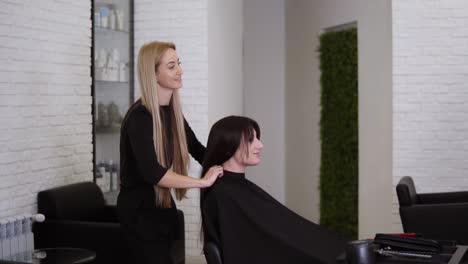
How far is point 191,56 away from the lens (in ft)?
18.4

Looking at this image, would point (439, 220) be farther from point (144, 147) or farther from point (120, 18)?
point (120, 18)

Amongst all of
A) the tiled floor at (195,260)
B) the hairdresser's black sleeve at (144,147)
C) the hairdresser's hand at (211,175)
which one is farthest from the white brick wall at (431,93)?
the hairdresser's hand at (211,175)

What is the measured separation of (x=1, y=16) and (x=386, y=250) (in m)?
2.69

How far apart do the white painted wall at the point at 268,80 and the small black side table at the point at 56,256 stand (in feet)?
15.8

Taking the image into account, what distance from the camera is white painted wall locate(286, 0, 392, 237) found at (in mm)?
5867

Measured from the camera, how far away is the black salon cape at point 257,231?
101 inches

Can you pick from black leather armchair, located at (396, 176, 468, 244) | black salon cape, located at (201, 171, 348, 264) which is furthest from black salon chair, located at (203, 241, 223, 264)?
black leather armchair, located at (396, 176, 468, 244)

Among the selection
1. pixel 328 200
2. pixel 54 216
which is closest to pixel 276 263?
pixel 54 216

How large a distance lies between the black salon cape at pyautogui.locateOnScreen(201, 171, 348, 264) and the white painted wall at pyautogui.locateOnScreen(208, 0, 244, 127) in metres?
2.91

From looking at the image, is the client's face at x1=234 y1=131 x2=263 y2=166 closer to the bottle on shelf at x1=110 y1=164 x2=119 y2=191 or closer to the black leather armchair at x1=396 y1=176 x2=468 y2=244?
the black leather armchair at x1=396 y1=176 x2=468 y2=244

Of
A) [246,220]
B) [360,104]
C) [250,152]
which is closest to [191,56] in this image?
[360,104]

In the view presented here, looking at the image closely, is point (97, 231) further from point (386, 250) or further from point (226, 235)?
point (386, 250)

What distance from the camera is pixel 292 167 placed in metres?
8.09

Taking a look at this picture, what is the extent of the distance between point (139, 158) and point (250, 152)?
21.5 inches
